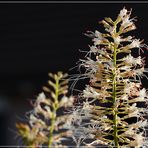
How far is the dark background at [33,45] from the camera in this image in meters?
5.55

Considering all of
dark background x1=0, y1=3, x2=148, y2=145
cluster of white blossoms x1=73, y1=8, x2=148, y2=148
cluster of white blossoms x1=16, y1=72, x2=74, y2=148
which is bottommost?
cluster of white blossoms x1=16, y1=72, x2=74, y2=148

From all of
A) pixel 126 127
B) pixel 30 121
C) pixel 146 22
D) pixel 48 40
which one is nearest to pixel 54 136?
pixel 30 121

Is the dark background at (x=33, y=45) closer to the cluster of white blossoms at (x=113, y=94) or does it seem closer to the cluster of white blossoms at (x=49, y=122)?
the cluster of white blossoms at (x=113, y=94)

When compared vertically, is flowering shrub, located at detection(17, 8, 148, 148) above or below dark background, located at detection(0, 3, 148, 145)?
below

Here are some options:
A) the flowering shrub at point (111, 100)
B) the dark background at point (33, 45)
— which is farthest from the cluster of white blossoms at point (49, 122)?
the dark background at point (33, 45)

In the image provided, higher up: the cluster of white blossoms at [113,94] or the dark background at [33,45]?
the dark background at [33,45]

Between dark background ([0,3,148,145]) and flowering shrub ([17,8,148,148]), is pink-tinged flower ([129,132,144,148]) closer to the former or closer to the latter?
flowering shrub ([17,8,148,148])

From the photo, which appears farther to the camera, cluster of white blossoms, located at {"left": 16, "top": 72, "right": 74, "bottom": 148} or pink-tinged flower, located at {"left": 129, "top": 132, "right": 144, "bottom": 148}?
pink-tinged flower, located at {"left": 129, "top": 132, "right": 144, "bottom": 148}

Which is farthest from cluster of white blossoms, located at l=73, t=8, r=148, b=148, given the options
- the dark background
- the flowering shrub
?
the dark background

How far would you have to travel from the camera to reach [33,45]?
227 inches

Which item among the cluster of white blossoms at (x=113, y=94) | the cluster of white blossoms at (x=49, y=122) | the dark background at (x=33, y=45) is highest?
the dark background at (x=33, y=45)

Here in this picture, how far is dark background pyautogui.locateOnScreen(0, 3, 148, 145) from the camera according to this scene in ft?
18.2

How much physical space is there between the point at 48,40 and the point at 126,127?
5.20m

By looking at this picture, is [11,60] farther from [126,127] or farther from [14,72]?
[126,127]
